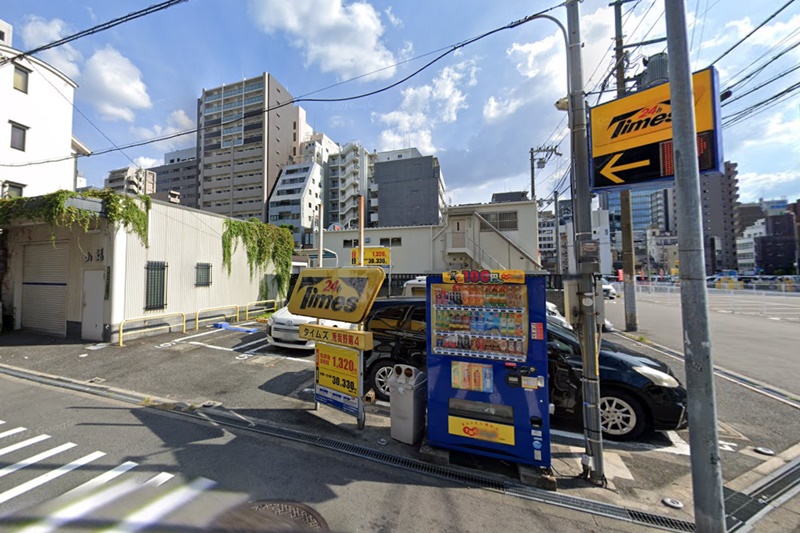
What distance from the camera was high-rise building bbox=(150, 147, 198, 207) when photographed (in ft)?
221

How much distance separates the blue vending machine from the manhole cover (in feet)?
4.93

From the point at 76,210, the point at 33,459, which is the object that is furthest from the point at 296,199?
the point at 33,459

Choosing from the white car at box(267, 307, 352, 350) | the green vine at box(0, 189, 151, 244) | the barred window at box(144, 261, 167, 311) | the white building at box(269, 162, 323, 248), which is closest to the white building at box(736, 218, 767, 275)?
the white building at box(269, 162, 323, 248)

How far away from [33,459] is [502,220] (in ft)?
76.1

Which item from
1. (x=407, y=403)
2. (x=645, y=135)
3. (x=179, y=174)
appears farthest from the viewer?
(x=179, y=174)

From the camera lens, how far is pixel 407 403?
152 inches

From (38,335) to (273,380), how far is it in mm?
9216

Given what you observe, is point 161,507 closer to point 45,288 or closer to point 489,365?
point 489,365

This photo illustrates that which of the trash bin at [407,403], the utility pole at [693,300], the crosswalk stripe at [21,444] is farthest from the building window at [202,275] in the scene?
the utility pole at [693,300]

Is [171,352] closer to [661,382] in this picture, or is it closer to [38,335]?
[38,335]

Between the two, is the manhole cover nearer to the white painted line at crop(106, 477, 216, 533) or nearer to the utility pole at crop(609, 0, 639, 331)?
the white painted line at crop(106, 477, 216, 533)

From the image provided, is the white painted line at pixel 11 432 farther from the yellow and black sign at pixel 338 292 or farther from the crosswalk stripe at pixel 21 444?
the yellow and black sign at pixel 338 292

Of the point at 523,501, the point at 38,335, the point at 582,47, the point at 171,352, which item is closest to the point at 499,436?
the point at 523,501

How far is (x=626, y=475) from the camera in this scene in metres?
3.29
